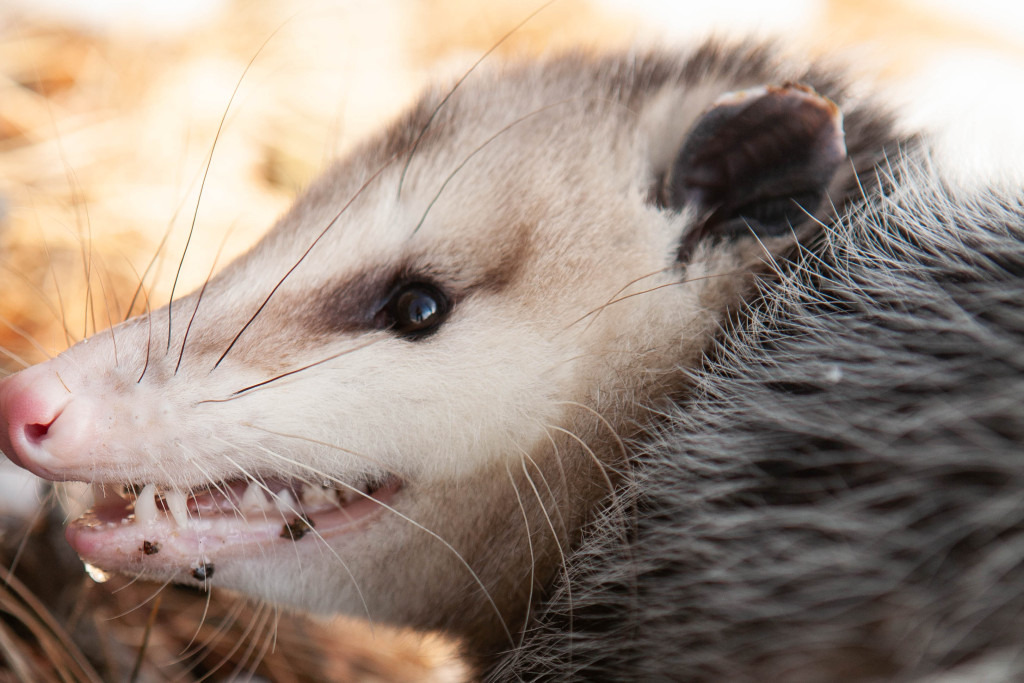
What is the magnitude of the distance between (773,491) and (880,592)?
166mm

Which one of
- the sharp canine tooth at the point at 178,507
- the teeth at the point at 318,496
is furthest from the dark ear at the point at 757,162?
the sharp canine tooth at the point at 178,507

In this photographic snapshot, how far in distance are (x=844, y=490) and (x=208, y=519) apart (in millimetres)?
823

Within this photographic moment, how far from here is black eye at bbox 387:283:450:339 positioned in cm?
111

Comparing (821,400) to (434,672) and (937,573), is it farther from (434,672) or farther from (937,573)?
(434,672)


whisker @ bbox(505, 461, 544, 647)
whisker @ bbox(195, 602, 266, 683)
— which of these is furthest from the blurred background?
whisker @ bbox(505, 461, 544, 647)

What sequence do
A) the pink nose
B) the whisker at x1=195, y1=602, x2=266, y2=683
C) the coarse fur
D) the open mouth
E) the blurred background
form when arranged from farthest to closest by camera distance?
the blurred background → the whisker at x1=195, y1=602, x2=266, y2=683 → the open mouth → the pink nose → the coarse fur

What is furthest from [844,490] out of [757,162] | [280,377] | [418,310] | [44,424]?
[44,424]

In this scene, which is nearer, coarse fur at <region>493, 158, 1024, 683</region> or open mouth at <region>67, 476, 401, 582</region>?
coarse fur at <region>493, 158, 1024, 683</region>

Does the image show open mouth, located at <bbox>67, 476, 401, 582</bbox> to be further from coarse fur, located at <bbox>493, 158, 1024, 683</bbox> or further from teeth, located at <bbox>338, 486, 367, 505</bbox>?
coarse fur, located at <bbox>493, 158, 1024, 683</bbox>

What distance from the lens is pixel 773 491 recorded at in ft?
3.06

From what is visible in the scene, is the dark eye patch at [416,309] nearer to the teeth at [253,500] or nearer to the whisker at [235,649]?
the teeth at [253,500]

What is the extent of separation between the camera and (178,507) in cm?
105

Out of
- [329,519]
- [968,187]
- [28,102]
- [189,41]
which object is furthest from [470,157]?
[189,41]

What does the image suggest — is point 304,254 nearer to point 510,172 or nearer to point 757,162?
point 510,172
